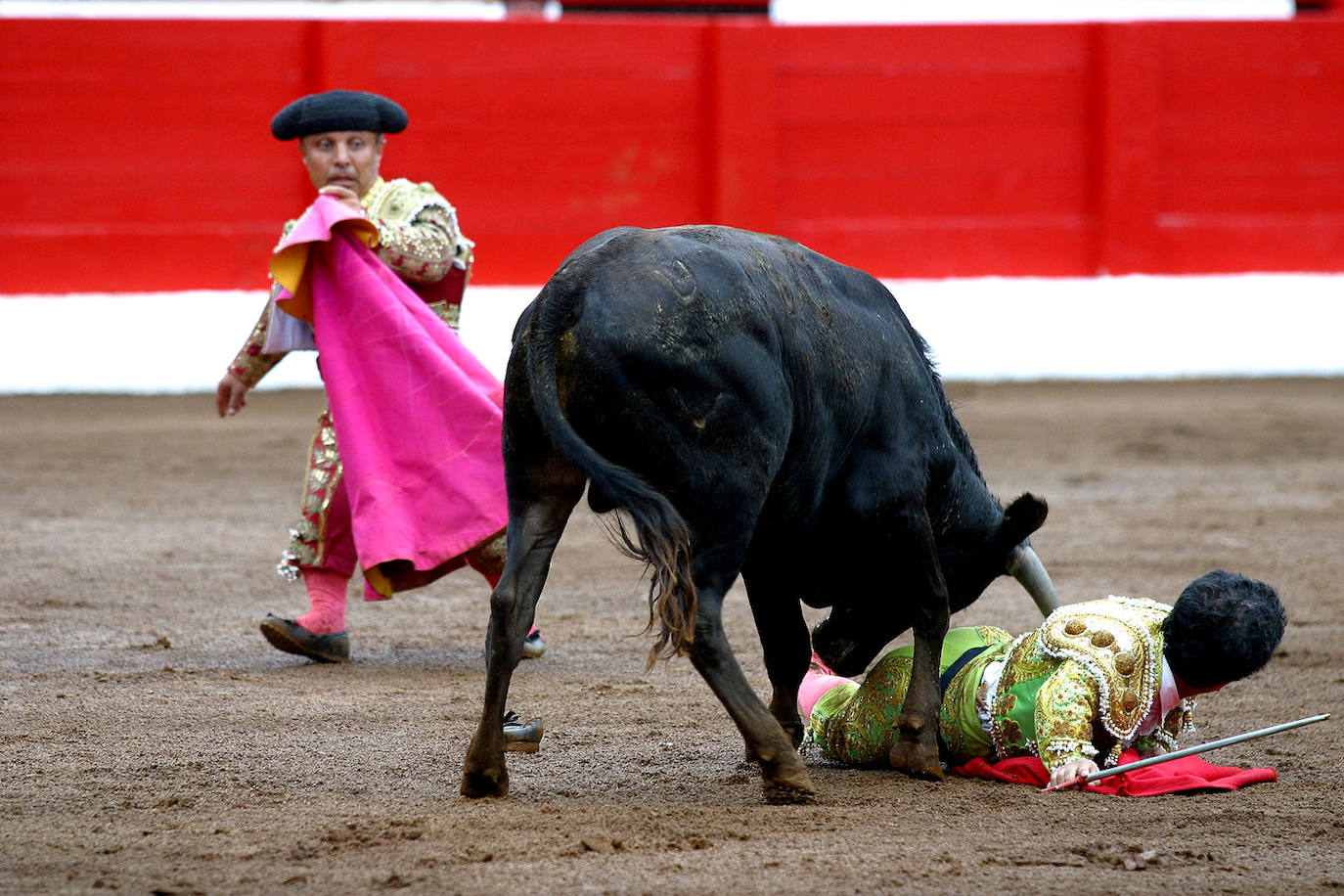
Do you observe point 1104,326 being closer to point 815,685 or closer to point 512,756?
point 815,685

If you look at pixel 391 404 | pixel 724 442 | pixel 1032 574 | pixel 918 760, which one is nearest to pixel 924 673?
pixel 918 760

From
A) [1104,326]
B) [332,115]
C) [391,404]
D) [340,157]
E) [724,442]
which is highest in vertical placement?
[1104,326]

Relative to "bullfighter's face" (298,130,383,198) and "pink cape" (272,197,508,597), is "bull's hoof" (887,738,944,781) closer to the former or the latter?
"pink cape" (272,197,508,597)

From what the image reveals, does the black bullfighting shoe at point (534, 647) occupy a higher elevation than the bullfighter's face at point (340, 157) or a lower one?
lower

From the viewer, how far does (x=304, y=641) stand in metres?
4.41

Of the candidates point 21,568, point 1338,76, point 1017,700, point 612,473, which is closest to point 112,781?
point 612,473

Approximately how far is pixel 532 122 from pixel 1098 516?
19.0 feet

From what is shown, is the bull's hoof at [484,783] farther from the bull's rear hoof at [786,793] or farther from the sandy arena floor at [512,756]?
the bull's rear hoof at [786,793]

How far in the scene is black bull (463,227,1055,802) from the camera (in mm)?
2906

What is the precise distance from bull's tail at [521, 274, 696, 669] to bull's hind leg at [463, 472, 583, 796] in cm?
14

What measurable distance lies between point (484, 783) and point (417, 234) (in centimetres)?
177

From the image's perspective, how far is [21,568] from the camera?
569 cm

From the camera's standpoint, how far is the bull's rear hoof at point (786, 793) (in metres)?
3.05

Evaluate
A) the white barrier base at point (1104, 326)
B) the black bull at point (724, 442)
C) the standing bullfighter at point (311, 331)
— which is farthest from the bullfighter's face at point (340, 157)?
the white barrier base at point (1104, 326)
